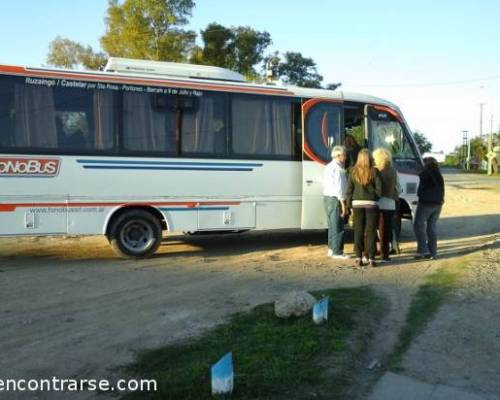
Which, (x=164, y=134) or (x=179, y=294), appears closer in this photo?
(x=179, y=294)

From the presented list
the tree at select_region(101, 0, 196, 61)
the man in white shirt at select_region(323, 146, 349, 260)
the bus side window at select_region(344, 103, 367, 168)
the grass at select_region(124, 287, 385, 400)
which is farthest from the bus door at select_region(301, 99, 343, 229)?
the tree at select_region(101, 0, 196, 61)

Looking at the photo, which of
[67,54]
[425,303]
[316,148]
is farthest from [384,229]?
[67,54]

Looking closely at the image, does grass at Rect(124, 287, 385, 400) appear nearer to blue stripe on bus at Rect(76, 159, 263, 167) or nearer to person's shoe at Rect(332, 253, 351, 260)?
person's shoe at Rect(332, 253, 351, 260)

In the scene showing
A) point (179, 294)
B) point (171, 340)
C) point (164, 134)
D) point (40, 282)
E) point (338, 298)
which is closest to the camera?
point (171, 340)

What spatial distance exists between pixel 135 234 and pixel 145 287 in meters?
2.30

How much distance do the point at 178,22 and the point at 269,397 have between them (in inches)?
967

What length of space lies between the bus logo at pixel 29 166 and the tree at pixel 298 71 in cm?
3557

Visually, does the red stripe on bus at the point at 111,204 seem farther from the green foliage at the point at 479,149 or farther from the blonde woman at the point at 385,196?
the green foliage at the point at 479,149

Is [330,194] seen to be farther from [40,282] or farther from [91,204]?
[40,282]

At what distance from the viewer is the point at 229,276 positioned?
870 centimetres

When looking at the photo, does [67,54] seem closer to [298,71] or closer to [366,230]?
[298,71]

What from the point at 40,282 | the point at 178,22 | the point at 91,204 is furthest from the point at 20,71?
the point at 178,22

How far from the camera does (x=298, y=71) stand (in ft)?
145

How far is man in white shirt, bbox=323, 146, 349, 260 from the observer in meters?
9.93
